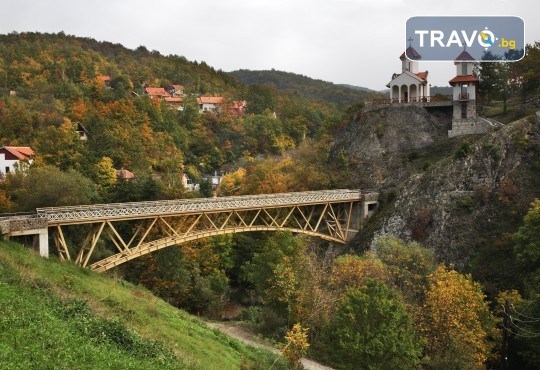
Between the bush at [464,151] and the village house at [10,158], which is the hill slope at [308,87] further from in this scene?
the village house at [10,158]

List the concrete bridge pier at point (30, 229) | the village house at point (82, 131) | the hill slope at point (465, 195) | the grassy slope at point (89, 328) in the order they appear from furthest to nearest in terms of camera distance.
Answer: the village house at point (82, 131)
the hill slope at point (465, 195)
the concrete bridge pier at point (30, 229)
the grassy slope at point (89, 328)

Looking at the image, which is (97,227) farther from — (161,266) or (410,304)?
(410,304)

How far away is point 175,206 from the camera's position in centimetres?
2705

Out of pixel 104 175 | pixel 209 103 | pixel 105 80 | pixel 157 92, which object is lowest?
pixel 104 175

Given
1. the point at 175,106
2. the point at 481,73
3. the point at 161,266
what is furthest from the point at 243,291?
the point at 175,106

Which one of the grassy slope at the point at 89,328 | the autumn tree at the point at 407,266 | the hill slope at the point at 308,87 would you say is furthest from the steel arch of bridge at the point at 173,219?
the hill slope at the point at 308,87

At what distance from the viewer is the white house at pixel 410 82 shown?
153 feet

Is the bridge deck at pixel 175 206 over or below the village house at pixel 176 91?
below

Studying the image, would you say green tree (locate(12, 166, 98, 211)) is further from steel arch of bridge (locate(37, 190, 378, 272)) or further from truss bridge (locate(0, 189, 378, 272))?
steel arch of bridge (locate(37, 190, 378, 272))

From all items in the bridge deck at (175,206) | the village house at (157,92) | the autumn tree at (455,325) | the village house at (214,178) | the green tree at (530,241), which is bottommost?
the autumn tree at (455,325)

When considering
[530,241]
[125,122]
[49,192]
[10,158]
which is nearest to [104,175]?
[10,158]

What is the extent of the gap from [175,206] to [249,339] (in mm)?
8445

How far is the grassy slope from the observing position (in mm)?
11047

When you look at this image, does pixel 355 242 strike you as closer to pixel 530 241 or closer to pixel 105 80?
pixel 530 241
